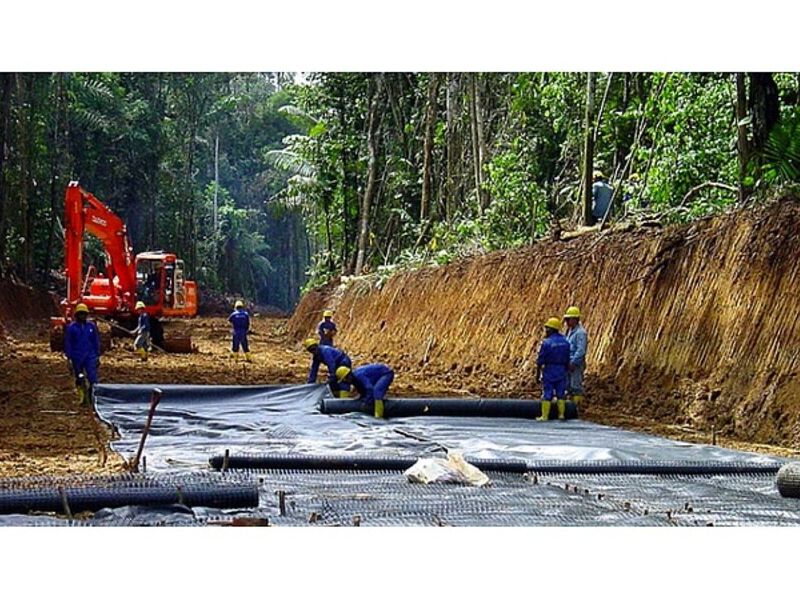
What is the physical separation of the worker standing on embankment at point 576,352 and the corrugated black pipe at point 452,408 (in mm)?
455

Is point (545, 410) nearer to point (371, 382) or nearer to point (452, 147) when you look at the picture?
point (371, 382)

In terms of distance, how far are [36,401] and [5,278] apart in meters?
12.1

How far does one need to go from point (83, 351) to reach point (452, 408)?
4050 millimetres

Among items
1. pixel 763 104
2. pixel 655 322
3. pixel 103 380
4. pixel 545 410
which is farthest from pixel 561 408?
pixel 103 380

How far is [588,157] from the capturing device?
15023 mm

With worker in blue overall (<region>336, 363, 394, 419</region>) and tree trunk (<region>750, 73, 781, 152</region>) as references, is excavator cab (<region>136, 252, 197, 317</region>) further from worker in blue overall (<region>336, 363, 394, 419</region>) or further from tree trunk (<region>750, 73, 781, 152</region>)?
tree trunk (<region>750, 73, 781, 152</region>)

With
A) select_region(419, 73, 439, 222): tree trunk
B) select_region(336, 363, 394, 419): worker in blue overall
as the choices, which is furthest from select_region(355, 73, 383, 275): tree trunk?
select_region(336, 363, 394, 419): worker in blue overall

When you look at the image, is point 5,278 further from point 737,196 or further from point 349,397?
point 737,196

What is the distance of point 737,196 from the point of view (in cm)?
1278

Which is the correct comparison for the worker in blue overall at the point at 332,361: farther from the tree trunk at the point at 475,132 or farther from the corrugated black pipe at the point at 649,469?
the tree trunk at the point at 475,132

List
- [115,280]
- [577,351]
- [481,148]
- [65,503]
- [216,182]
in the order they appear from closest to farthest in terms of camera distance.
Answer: [65,503], [577,351], [115,280], [481,148], [216,182]

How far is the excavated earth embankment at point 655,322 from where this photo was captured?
1056 centimetres

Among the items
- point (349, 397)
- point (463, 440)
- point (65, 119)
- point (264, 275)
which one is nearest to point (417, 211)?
point (65, 119)

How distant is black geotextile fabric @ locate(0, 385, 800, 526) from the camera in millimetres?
6059
